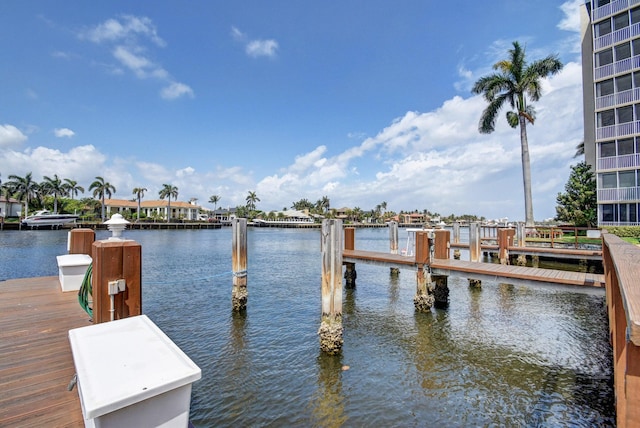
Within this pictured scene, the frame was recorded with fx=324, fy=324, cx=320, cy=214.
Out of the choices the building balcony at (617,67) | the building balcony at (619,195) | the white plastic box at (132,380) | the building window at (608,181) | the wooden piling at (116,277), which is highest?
the building balcony at (617,67)

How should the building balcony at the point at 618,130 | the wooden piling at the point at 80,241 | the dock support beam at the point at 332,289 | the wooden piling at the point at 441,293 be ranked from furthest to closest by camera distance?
the building balcony at the point at 618,130 → the wooden piling at the point at 441,293 → the dock support beam at the point at 332,289 → the wooden piling at the point at 80,241

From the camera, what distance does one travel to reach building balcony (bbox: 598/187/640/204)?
2424 cm

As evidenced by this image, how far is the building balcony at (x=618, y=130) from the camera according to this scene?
24.6m

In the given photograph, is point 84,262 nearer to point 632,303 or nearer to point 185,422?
point 185,422

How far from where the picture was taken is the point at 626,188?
24.6 m

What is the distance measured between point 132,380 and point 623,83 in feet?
118

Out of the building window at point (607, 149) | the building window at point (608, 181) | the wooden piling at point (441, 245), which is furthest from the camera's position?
the building window at point (607, 149)

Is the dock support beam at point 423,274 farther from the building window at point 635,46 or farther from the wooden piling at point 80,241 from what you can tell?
the building window at point 635,46

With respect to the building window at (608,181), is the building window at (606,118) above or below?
above

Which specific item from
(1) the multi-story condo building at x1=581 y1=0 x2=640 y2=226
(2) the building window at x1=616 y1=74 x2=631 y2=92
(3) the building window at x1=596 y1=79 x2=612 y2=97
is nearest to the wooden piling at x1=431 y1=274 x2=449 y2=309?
(1) the multi-story condo building at x1=581 y1=0 x2=640 y2=226

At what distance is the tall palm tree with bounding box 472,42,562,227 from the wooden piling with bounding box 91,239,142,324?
101 ft

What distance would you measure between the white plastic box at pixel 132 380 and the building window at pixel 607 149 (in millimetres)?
34244

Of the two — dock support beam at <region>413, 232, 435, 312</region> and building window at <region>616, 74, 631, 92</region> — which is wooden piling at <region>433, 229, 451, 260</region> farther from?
building window at <region>616, 74, 631, 92</region>

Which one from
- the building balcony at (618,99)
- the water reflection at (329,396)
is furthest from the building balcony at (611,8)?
the water reflection at (329,396)
